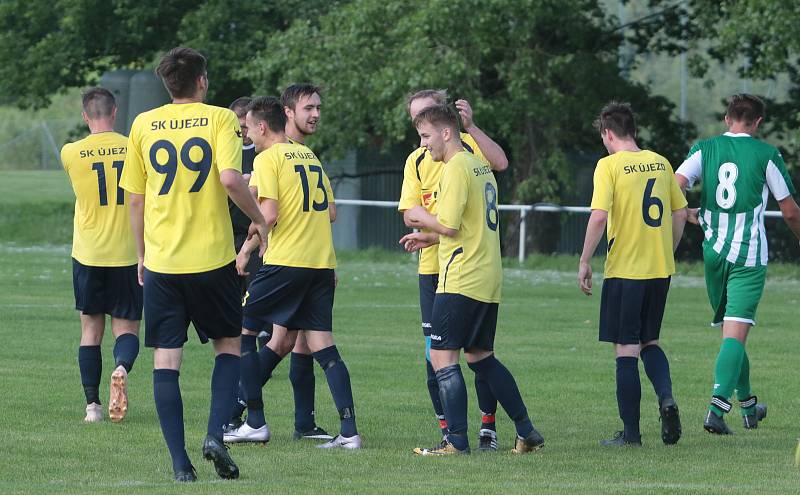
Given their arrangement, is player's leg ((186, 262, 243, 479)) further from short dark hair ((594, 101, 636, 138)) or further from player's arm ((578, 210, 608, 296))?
short dark hair ((594, 101, 636, 138))

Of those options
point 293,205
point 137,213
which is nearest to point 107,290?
point 293,205

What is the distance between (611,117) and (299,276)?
2027 millimetres

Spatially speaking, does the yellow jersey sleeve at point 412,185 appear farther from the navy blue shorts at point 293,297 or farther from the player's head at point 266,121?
the player's head at point 266,121

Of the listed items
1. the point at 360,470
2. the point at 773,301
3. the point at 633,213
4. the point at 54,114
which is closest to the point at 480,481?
the point at 360,470

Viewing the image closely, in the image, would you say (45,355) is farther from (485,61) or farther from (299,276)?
(485,61)

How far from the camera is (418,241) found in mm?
8188

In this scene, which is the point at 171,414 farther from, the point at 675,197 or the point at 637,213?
the point at 675,197

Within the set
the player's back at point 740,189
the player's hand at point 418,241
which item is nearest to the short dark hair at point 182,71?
the player's hand at point 418,241

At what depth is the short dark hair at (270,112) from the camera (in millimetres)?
8586

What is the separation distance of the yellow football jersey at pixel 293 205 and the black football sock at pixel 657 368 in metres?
1.97

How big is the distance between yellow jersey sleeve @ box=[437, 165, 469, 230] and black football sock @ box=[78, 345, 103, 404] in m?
2.83

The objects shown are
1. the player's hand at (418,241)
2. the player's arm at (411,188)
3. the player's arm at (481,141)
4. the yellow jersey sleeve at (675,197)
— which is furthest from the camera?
the yellow jersey sleeve at (675,197)

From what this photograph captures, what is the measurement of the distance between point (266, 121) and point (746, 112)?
119 inches

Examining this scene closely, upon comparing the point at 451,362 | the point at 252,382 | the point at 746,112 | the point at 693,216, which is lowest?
the point at 252,382
